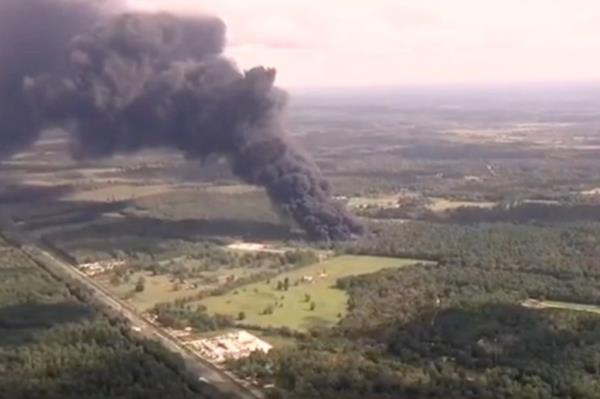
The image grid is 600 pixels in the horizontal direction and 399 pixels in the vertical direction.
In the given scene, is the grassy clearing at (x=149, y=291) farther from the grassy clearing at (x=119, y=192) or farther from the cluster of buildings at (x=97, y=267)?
the grassy clearing at (x=119, y=192)

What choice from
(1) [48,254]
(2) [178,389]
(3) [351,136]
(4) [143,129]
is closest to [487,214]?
(4) [143,129]

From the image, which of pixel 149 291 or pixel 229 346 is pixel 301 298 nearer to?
pixel 149 291

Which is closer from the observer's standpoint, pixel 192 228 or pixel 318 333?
pixel 318 333

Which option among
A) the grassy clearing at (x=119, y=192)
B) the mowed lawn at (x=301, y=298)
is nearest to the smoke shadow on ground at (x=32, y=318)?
the mowed lawn at (x=301, y=298)

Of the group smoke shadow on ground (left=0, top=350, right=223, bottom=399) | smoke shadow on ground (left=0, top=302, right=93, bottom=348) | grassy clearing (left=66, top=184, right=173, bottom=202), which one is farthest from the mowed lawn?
grassy clearing (left=66, top=184, right=173, bottom=202)

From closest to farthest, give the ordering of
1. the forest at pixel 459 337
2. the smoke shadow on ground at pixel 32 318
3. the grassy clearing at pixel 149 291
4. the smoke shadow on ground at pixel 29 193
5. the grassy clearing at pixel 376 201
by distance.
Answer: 1. the forest at pixel 459 337
2. the smoke shadow on ground at pixel 32 318
3. the grassy clearing at pixel 149 291
4. the grassy clearing at pixel 376 201
5. the smoke shadow on ground at pixel 29 193

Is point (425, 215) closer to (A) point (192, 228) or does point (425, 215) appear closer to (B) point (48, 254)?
(A) point (192, 228)
